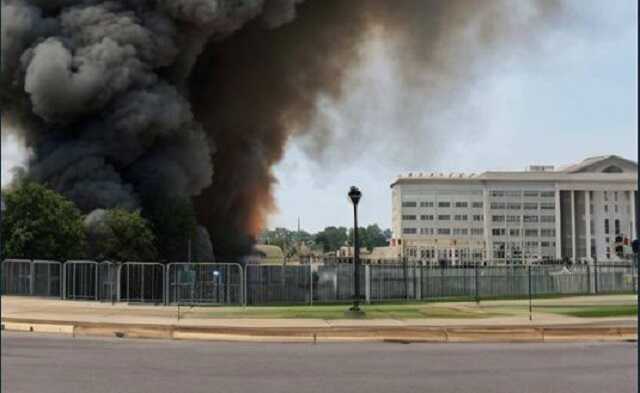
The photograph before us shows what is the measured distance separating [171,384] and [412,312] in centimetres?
1242

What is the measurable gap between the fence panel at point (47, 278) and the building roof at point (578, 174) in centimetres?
12198

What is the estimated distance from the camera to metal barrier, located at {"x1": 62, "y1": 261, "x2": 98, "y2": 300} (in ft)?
84.5

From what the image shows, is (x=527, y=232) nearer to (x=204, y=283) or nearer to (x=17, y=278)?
(x=17, y=278)

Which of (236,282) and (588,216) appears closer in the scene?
(236,282)

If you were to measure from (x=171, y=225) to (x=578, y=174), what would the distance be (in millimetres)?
103515

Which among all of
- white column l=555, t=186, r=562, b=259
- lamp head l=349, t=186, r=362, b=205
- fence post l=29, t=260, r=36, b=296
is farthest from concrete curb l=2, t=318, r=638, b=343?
white column l=555, t=186, r=562, b=259

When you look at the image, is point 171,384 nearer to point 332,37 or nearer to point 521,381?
point 521,381

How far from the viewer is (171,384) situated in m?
8.52

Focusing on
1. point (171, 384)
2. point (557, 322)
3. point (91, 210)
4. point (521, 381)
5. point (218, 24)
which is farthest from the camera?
point (218, 24)

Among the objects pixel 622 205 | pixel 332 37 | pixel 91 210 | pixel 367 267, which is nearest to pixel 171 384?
pixel 367 267

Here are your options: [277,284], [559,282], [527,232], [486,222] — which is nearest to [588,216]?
[527,232]

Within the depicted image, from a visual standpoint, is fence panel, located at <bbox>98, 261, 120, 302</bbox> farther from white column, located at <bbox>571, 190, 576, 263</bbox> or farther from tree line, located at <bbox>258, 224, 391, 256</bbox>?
tree line, located at <bbox>258, 224, 391, 256</bbox>

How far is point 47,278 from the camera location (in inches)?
1049

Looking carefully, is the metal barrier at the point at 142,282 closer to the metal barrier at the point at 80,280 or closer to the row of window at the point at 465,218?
the metal barrier at the point at 80,280
